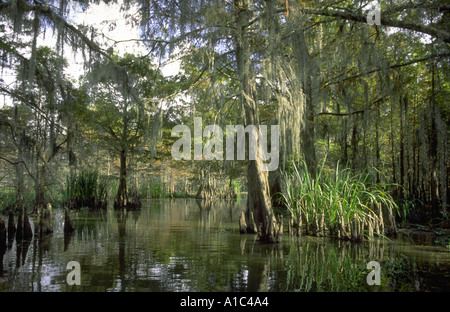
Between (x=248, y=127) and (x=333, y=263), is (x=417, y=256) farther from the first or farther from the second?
(x=248, y=127)

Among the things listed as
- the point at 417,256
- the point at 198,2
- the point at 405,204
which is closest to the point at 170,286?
the point at 417,256

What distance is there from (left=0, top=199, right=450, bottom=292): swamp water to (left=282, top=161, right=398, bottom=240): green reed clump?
32 centimetres

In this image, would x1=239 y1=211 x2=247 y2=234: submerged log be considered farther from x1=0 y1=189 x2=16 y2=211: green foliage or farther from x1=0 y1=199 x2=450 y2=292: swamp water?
x1=0 y1=189 x2=16 y2=211: green foliage

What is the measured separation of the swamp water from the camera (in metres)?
3.37

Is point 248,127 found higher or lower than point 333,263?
higher

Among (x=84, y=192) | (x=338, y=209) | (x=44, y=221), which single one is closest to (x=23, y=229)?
(x=44, y=221)

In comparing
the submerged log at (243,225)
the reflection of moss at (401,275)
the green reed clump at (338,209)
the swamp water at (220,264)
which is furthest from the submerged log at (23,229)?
the reflection of moss at (401,275)

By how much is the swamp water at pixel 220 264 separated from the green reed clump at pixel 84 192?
699 cm

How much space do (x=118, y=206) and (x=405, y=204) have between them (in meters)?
11.3

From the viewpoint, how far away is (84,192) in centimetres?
1327

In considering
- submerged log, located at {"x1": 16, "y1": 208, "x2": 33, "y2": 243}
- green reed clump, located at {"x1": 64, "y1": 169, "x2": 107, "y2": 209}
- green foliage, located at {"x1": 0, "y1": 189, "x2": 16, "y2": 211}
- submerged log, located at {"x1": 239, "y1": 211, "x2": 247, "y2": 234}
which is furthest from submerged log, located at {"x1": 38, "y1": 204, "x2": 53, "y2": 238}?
green reed clump, located at {"x1": 64, "y1": 169, "x2": 107, "y2": 209}

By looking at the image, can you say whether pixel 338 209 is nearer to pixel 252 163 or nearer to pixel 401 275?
pixel 252 163

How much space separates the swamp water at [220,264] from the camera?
337cm

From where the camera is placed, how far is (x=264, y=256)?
4.71 m
